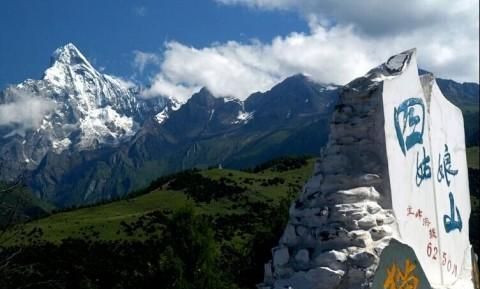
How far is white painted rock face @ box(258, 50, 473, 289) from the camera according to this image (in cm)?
938

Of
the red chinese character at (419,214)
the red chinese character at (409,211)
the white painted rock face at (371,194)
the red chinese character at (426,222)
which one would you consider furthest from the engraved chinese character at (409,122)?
the red chinese character at (426,222)

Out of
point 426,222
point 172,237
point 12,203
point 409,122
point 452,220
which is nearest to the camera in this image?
point 409,122

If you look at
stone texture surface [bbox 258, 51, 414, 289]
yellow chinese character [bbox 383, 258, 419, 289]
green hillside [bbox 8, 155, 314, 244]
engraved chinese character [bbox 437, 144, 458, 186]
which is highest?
green hillside [bbox 8, 155, 314, 244]

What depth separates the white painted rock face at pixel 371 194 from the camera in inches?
369

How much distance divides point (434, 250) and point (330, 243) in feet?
10.7

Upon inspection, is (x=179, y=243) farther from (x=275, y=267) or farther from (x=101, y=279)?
(x=101, y=279)

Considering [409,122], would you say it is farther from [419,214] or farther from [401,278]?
[401,278]

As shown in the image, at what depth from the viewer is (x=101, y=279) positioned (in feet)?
206

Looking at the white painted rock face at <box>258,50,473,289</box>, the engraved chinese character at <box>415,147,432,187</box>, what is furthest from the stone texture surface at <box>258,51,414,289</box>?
the engraved chinese character at <box>415,147,432,187</box>

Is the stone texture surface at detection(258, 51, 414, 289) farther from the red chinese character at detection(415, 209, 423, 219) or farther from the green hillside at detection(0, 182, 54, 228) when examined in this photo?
the green hillside at detection(0, 182, 54, 228)

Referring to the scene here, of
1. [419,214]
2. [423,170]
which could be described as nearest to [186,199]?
[423,170]

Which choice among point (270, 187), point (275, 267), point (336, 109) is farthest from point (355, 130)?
point (270, 187)

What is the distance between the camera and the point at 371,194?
396 inches

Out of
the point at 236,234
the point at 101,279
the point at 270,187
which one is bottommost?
the point at 101,279
